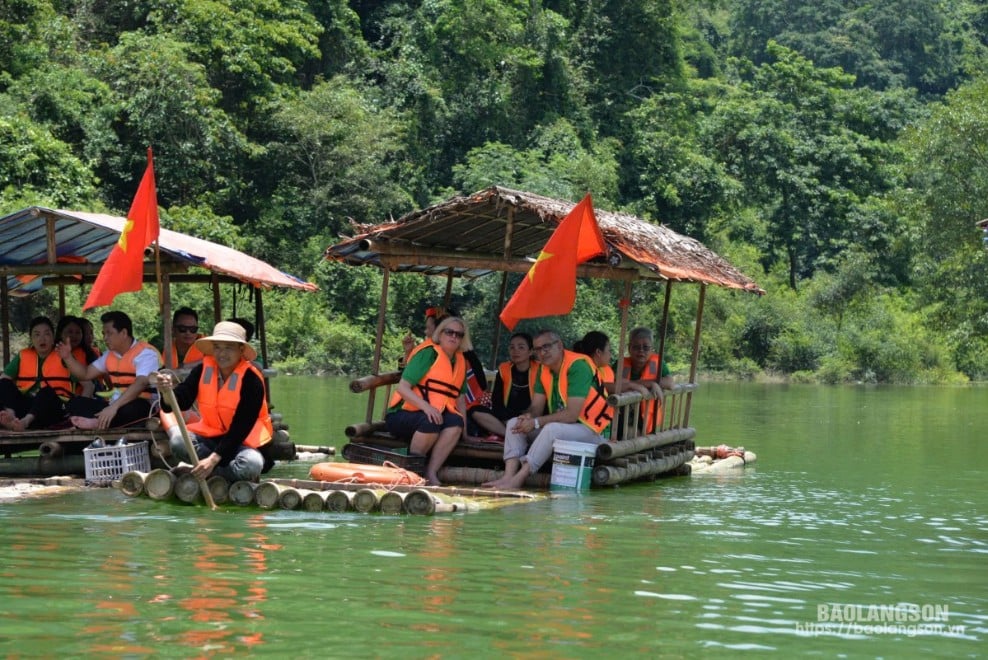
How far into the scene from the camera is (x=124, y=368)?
12.2 metres

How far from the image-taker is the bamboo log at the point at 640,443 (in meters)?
12.1

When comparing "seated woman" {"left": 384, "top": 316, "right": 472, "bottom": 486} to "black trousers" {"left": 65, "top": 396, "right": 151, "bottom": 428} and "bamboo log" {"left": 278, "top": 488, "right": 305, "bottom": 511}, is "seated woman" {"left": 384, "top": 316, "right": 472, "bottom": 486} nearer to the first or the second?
"bamboo log" {"left": 278, "top": 488, "right": 305, "bottom": 511}

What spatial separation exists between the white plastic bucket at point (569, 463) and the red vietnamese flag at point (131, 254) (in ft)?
11.6

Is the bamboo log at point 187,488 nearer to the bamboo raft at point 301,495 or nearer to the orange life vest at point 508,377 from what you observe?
the bamboo raft at point 301,495

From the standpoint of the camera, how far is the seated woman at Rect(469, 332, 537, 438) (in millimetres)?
12430

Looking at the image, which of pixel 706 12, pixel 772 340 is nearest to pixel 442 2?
pixel 772 340

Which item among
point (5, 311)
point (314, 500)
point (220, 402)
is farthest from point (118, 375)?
point (5, 311)

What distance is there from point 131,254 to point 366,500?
275 cm

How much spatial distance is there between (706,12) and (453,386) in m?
58.1

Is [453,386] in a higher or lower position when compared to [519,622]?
higher

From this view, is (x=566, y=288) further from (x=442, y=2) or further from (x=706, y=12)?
(x=706, y=12)

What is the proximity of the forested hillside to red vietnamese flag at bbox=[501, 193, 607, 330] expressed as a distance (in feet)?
55.0

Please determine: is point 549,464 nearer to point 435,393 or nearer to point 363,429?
point 435,393

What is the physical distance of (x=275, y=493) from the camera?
10.3m
